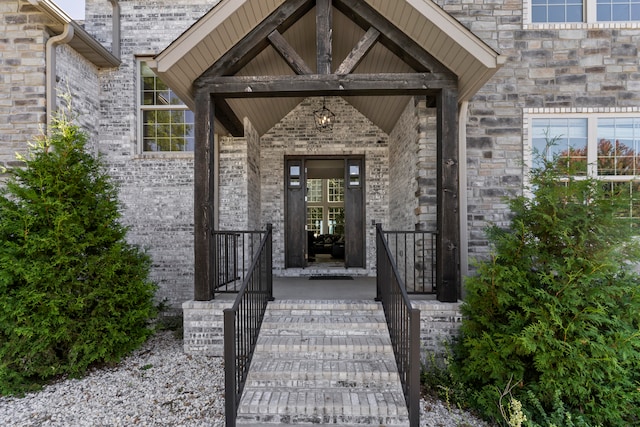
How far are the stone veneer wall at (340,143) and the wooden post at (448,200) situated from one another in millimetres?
3218

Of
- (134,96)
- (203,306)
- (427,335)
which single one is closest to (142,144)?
(134,96)

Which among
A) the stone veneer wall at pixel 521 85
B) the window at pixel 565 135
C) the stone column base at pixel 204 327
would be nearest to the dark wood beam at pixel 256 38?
the stone veneer wall at pixel 521 85

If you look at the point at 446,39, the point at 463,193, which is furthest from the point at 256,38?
the point at 463,193

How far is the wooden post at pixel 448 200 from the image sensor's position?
3807mm

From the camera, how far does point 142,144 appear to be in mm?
6609

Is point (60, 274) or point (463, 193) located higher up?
point (463, 193)

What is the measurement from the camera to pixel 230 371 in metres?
2.68

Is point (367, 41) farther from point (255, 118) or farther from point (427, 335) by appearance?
point (427, 335)

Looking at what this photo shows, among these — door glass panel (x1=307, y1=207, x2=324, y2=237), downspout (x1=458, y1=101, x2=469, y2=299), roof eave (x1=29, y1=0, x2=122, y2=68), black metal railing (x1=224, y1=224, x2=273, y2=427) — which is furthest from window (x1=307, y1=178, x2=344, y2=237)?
black metal railing (x1=224, y1=224, x2=273, y2=427)

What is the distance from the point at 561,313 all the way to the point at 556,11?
4.56 metres

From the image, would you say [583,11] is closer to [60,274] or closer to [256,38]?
[256,38]

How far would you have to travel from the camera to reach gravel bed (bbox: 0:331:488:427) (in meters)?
2.95

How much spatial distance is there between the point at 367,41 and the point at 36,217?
428 cm

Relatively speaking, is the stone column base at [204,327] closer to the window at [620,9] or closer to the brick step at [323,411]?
the brick step at [323,411]
